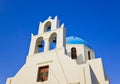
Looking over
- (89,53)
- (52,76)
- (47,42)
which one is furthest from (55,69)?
(89,53)

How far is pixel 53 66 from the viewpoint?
10.5 meters

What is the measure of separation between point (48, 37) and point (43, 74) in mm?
3448

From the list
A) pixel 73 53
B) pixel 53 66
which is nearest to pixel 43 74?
pixel 53 66

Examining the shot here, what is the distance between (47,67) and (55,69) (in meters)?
0.89

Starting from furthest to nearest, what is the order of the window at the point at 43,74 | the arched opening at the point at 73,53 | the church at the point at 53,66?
the arched opening at the point at 73,53
the window at the point at 43,74
the church at the point at 53,66

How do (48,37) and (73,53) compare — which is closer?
(48,37)

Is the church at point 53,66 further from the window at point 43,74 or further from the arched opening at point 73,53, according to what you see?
→ the arched opening at point 73,53

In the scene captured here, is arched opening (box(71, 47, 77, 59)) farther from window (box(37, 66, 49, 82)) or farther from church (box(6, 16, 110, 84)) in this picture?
window (box(37, 66, 49, 82))

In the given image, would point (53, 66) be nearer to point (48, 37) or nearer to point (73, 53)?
point (48, 37)

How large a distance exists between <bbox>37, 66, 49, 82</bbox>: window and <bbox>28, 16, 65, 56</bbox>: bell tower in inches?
67.9

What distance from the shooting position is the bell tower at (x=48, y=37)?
39.5 ft

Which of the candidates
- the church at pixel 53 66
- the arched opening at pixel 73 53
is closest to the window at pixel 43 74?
the church at pixel 53 66

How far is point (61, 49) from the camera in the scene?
11180mm

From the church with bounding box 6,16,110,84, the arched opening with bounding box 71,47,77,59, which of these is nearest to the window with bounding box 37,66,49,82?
the church with bounding box 6,16,110,84
